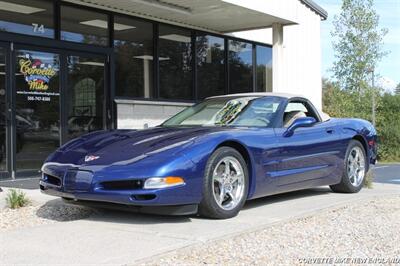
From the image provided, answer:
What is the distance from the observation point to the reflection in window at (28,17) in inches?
367

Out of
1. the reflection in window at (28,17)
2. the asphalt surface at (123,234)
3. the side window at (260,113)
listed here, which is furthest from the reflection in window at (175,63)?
the asphalt surface at (123,234)

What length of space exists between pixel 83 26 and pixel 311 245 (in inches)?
288

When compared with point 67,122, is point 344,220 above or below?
below

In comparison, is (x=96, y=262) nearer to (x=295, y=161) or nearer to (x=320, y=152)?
(x=295, y=161)

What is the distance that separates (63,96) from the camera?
9977mm

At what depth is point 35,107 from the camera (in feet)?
31.1

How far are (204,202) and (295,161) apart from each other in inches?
61.5

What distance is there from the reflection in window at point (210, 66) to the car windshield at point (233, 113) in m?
6.31

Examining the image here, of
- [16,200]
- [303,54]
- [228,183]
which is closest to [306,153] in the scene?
[228,183]

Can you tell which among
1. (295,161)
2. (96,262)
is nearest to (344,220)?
(295,161)

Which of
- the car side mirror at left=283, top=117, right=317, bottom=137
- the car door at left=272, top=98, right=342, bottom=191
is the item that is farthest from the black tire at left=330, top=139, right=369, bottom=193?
the car side mirror at left=283, top=117, right=317, bottom=137

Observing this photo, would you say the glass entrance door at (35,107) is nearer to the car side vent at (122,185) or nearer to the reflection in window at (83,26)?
the reflection in window at (83,26)

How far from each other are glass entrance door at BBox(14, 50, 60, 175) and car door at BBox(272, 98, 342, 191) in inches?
181

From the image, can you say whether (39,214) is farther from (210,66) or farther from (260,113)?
(210,66)
